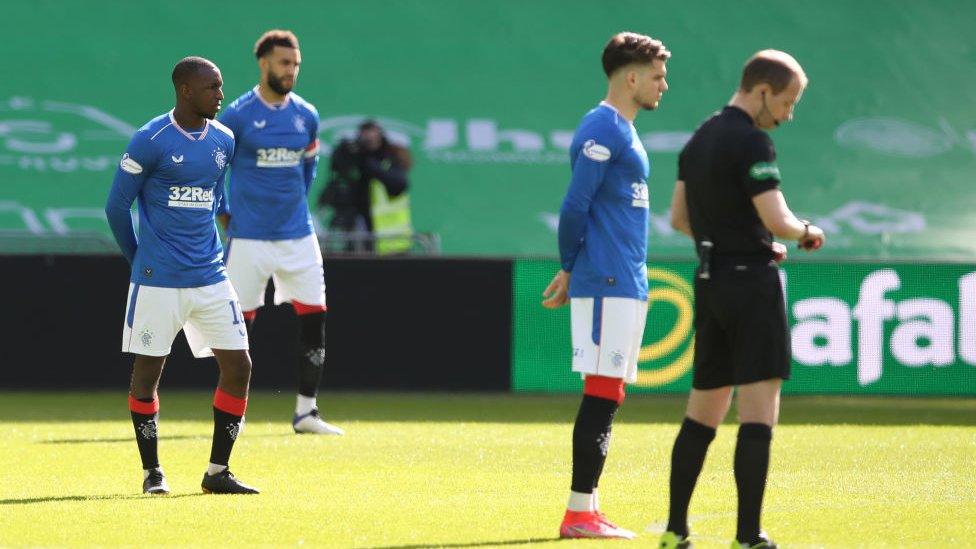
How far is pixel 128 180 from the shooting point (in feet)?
26.7

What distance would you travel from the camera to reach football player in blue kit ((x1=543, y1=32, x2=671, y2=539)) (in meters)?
7.08

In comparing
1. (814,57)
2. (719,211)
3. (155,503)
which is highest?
(814,57)

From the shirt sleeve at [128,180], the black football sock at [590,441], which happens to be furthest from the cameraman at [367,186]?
the black football sock at [590,441]

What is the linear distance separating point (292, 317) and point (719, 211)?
7.89m

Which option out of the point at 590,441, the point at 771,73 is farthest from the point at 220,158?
the point at 771,73

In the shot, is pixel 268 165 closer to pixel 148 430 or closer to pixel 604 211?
pixel 148 430

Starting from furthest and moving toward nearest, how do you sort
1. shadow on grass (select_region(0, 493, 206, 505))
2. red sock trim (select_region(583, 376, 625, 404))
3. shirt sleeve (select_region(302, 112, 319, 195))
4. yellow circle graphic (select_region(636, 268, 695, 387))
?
yellow circle graphic (select_region(636, 268, 695, 387)) → shirt sleeve (select_region(302, 112, 319, 195)) → shadow on grass (select_region(0, 493, 206, 505)) → red sock trim (select_region(583, 376, 625, 404))

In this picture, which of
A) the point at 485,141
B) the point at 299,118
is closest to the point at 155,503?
the point at 299,118

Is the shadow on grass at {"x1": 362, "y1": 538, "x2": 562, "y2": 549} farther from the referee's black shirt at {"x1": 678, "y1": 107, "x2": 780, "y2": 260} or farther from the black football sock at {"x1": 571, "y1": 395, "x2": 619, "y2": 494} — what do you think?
the referee's black shirt at {"x1": 678, "y1": 107, "x2": 780, "y2": 260}

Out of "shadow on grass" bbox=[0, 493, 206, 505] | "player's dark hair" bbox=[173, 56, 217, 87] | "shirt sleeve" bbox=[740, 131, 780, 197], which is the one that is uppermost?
"player's dark hair" bbox=[173, 56, 217, 87]

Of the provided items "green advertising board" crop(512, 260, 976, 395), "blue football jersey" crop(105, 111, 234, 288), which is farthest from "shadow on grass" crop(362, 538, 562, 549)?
"green advertising board" crop(512, 260, 976, 395)

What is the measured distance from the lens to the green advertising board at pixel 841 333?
1370 cm

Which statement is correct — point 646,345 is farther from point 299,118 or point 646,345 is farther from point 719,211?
point 719,211

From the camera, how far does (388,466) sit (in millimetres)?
9562
